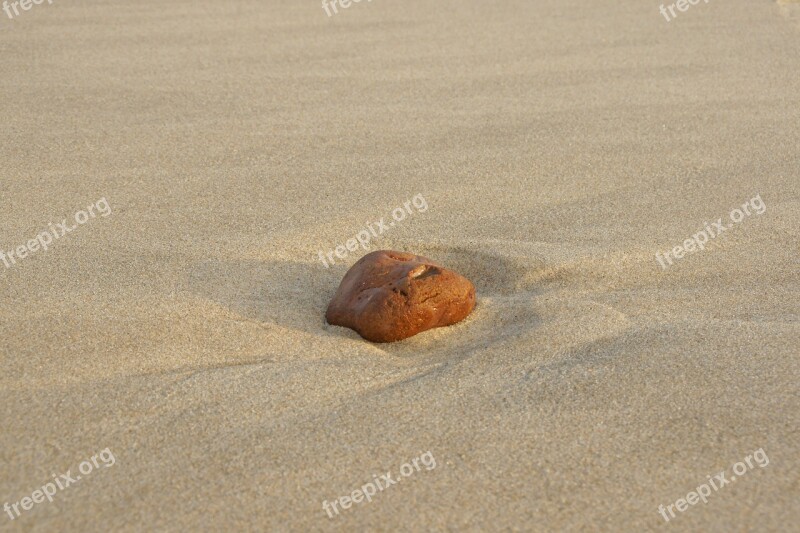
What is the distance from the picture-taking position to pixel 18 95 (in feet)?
11.8

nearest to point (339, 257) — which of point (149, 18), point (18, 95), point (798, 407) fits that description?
point (798, 407)

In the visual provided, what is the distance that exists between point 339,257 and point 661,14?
2810 mm

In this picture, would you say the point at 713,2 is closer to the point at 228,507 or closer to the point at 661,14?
the point at 661,14
